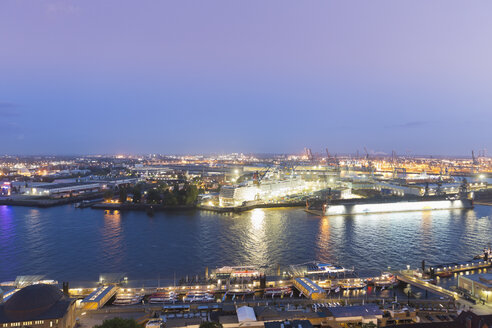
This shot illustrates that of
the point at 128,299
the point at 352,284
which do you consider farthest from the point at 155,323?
the point at 352,284

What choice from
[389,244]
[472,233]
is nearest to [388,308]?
[389,244]

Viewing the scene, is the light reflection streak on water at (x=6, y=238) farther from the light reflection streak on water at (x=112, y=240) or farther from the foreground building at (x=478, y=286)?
the foreground building at (x=478, y=286)

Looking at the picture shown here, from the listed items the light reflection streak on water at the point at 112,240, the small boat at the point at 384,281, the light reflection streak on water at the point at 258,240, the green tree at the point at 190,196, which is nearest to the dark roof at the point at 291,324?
the small boat at the point at 384,281

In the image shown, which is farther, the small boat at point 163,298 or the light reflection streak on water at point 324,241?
the light reflection streak on water at point 324,241

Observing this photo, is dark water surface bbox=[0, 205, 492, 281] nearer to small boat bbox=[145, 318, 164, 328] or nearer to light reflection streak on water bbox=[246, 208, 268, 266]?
light reflection streak on water bbox=[246, 208, 268, 266]

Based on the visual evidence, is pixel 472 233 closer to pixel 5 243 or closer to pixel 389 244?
pixel 389 244

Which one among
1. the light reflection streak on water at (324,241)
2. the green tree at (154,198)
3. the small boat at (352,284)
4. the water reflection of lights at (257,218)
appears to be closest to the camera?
the small boat at (352,284)

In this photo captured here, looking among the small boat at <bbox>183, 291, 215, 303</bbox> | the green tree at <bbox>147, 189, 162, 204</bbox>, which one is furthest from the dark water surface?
the green tree at <bbox>147, 189, 162, 204</bbox>
